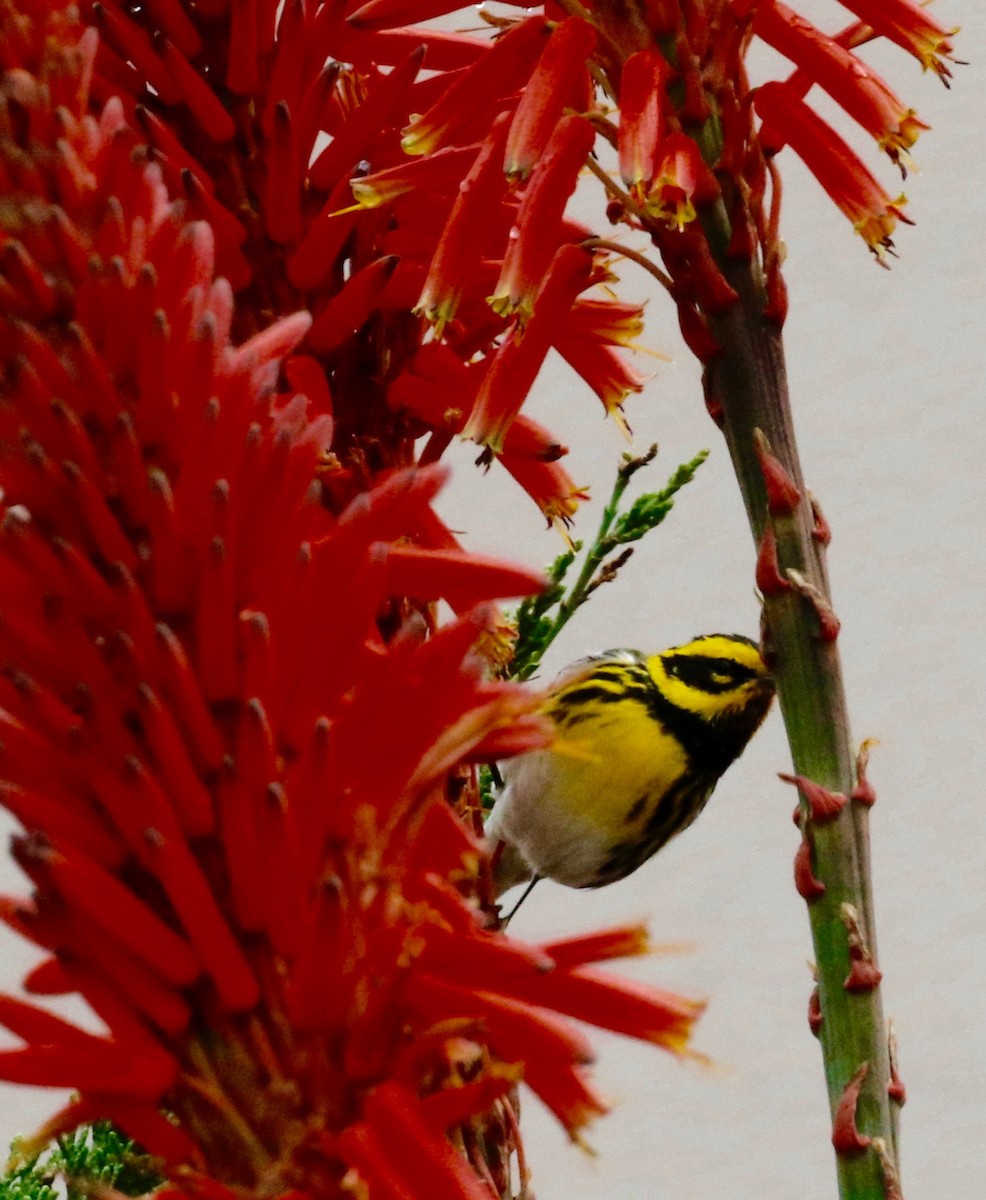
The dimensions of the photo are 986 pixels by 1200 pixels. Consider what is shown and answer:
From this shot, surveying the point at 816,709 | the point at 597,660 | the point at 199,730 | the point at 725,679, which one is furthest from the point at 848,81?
the point at 597,660

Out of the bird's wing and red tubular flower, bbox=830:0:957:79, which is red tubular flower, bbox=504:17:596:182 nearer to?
red tubular flower, bbox=830:0:957:79

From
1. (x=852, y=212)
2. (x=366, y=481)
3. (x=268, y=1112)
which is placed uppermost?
(x=852, y=212)

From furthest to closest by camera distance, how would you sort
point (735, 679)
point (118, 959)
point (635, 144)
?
point (735, 679) < point (635, 144) < point (118, 959)

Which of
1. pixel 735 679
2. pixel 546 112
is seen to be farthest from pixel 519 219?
pixel 735 679

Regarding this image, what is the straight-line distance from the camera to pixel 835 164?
1.55ft

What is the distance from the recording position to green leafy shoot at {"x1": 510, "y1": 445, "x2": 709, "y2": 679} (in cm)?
58

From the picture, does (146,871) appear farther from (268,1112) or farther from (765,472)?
(765,472)

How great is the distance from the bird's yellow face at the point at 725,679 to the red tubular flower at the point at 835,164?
0.34m

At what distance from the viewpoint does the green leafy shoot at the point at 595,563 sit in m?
0.58

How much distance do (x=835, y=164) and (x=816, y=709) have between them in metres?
0.15

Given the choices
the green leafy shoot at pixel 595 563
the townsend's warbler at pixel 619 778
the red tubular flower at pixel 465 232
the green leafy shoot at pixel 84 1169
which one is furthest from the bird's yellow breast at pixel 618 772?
the red tubular flower at pixel 465 232

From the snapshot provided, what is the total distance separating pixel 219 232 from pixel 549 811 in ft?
1.61

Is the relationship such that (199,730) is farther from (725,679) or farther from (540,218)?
(725,679)

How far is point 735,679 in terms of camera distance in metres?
0.81
